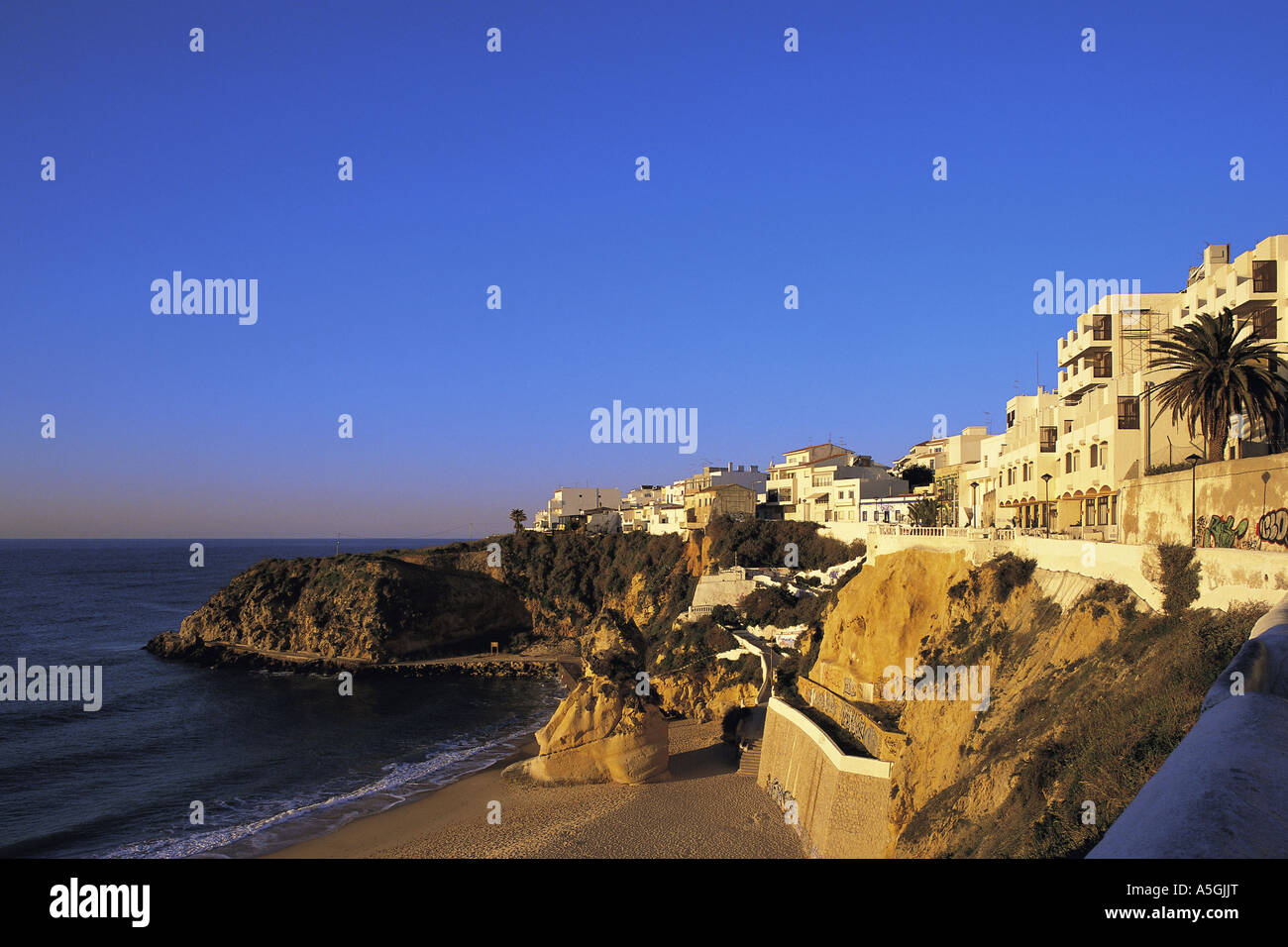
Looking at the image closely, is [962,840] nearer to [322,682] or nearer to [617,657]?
[617,657]

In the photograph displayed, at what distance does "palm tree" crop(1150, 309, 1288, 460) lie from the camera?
22.4 metres

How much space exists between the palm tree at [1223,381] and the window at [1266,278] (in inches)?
103

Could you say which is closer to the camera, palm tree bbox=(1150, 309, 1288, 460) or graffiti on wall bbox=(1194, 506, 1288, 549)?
graffiti on wall bbox=(1194, 506, 1288, 549)

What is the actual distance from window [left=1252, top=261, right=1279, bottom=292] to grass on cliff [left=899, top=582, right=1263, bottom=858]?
46.1 ft

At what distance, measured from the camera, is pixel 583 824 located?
25.0 metres

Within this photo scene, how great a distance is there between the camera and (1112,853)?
354 cm

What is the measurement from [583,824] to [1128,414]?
78.0 ft

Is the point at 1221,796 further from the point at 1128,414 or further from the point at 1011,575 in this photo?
the point at 1128,414

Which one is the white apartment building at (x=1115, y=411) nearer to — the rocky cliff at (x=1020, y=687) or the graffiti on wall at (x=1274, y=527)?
the graffiti on wall at (x=1274, y=527)

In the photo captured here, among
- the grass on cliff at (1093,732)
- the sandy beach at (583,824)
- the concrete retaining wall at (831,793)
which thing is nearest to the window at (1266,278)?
the grass on cliff at (1093,732)

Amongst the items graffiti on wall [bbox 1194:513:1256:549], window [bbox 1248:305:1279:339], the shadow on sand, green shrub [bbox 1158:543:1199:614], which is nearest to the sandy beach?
the shadow on sand

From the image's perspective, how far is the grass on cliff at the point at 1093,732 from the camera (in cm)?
945

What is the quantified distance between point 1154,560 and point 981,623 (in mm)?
7303

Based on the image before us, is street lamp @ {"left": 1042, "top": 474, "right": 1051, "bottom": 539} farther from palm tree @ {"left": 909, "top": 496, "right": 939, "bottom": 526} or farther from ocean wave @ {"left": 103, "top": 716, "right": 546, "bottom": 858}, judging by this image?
ocean wave @ {"left": 103, "top": 716, "right": 546, "bottom": 858}
